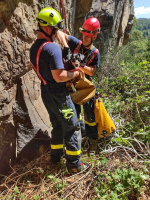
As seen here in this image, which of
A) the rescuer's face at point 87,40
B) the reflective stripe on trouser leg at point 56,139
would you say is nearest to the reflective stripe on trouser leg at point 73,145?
the reflective stripe on trouser leg at point 56,139

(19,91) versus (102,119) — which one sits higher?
(19,91)

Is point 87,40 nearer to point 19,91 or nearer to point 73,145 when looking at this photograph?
point 19,91

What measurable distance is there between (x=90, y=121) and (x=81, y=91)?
0.69m

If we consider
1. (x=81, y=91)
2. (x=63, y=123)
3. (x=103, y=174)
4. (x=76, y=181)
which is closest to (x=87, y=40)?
(x=81, y=91)

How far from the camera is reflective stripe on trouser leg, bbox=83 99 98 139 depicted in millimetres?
2822

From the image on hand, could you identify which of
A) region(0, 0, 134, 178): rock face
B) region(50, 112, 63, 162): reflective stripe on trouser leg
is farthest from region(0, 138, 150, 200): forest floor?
region(0, 0, 134, 178): rock face

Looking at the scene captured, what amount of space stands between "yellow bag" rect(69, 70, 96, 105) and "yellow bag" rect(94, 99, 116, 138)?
34cm

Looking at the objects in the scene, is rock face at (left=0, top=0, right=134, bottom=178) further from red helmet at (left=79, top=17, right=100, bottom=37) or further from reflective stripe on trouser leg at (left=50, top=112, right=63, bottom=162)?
red helmet at (left=79, top=17, right=100, bottom=37)

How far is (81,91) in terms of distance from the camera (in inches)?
96.3

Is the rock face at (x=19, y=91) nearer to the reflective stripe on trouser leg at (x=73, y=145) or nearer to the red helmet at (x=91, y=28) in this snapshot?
the reflective stripe on trouser leg at (x=73, y=145)

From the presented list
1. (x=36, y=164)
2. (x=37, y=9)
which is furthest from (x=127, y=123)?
(x=37, y=9)

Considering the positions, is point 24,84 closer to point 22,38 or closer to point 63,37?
point 22,38

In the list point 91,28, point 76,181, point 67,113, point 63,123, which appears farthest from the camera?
point 91,28

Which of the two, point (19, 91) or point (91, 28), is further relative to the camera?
point (19, 91)
